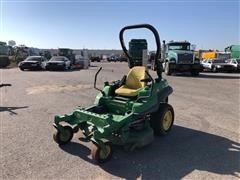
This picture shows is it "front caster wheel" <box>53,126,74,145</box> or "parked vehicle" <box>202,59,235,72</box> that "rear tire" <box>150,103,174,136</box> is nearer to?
"front caster wheel" <box>53,126,74,145</box>

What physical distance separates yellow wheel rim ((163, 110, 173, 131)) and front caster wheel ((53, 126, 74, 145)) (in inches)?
78.6

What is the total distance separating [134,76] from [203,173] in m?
2.82

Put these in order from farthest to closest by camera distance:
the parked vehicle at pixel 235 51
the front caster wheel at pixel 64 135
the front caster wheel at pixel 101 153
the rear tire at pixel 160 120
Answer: the parked vehicle at pixel 235 51 → the rear tire at pixel 160 120 → the front caster wheel at pixel 64 135 → the front caster wheel at pixel 101 153

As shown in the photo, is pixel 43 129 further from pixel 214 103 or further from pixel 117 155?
pixel 214 103

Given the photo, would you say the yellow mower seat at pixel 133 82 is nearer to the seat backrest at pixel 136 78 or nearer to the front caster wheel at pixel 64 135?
the seat backrest at pixel 136 78

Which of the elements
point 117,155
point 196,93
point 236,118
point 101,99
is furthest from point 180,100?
point 117,155

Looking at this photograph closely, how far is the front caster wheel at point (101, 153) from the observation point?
4.69m

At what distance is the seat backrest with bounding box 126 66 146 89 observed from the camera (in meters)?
6.44

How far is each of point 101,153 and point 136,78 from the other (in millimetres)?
2311

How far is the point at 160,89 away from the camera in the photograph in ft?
20.6

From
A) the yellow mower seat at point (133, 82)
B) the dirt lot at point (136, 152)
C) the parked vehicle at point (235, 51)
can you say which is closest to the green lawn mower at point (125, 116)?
the yellow mower seat at point (133, 82)

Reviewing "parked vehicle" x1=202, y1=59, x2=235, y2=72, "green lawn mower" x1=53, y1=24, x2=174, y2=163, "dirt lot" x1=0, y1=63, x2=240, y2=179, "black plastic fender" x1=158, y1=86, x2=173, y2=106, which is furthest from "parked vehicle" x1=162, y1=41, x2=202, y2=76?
"black plastic fender" x1=158, y1=86, x2=173, y2=106

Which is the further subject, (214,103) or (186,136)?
(214,103)

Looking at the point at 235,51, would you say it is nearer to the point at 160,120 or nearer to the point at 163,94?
the point at 163,94
